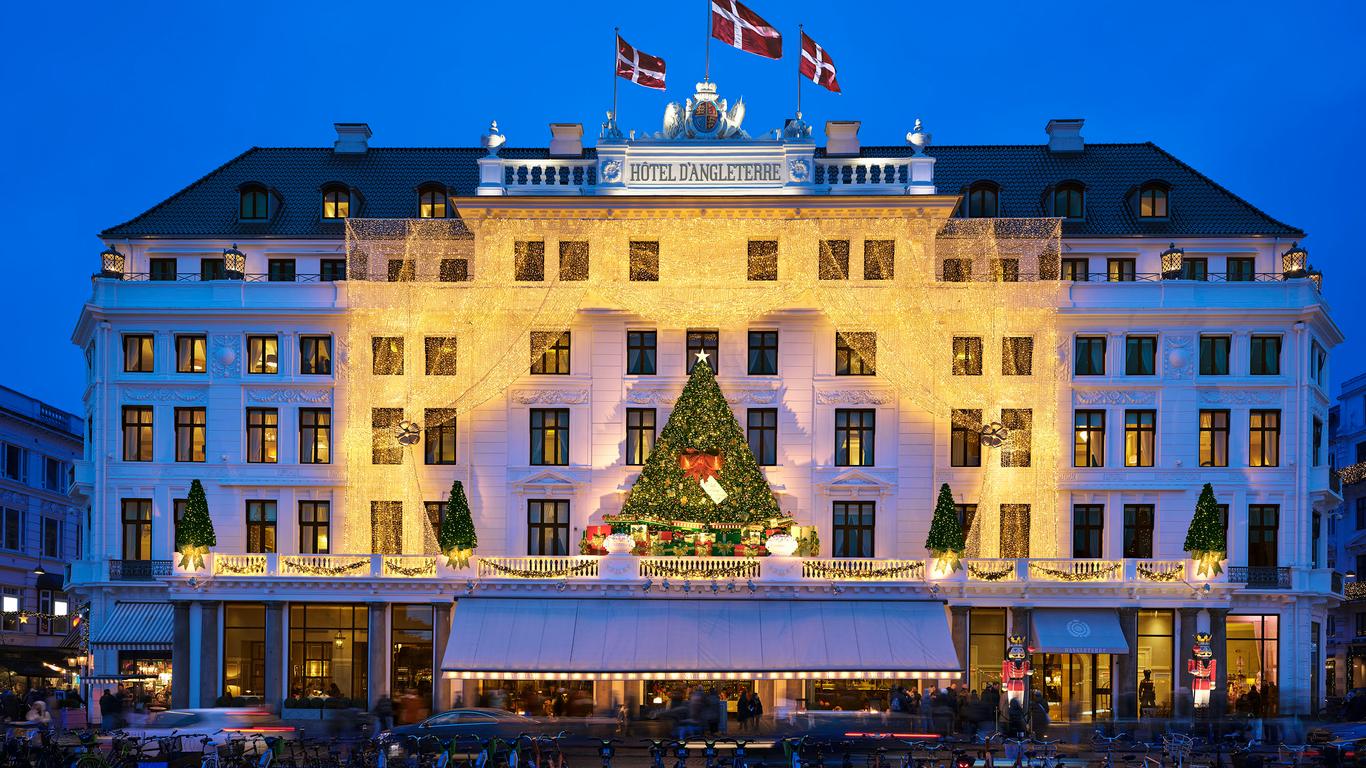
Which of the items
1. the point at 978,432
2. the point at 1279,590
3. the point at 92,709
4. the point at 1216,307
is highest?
the point at 1216,307

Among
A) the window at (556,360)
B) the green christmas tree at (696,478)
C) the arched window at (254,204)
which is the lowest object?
the green christmas tree at (696,478)

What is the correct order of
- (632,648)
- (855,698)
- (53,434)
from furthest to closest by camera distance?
(53,434) → (855,698) → (632,648)

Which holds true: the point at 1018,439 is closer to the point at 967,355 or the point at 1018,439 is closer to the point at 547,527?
the point at 967,355

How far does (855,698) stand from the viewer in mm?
53531

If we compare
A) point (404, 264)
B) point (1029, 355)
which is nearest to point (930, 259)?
point (1029, 355)

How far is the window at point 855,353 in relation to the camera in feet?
181

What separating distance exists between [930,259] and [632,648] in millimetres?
16244

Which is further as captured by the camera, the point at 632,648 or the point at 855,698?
the point at 855,698

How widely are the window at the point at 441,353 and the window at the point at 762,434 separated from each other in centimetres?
1005

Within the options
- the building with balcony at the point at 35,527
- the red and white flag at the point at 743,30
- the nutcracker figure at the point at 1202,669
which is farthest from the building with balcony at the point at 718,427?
the building with balcony at the point at 35,527

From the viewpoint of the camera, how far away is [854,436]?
184 ft

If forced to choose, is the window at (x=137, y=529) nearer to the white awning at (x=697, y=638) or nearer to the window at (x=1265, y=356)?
the white awning at (x=697, y=638)

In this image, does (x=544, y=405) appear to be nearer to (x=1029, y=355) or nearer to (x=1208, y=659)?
(x=1029, y=355)

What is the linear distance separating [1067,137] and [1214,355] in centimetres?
1160
